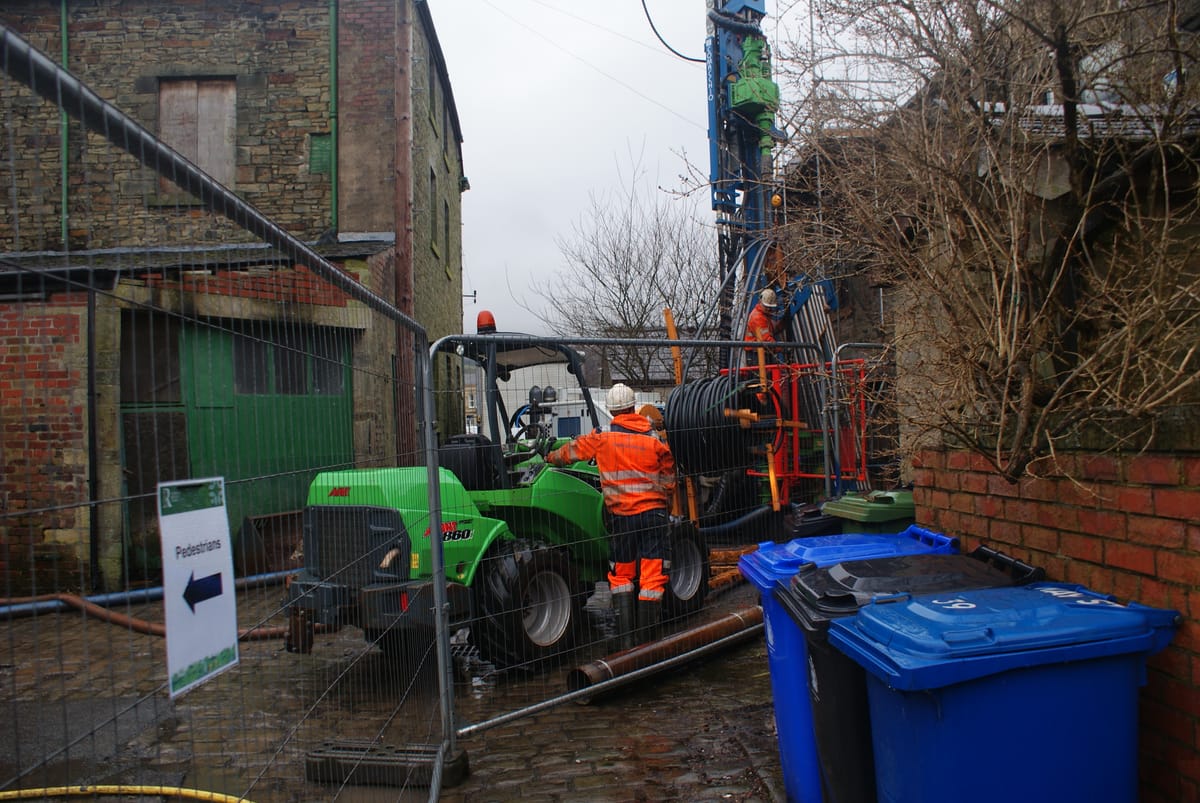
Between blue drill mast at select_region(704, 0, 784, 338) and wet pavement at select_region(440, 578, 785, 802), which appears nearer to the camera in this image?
wet pavement at select_region(440, 578, 785, 802)

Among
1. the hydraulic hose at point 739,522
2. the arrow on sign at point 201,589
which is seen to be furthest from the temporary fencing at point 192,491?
the hydraulic hose at point 739,522

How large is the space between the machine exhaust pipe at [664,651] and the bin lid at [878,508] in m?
1.39

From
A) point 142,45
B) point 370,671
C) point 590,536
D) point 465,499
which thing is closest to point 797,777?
point 370,671

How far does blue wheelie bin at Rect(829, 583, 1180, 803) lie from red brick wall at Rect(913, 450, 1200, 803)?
0.21 m

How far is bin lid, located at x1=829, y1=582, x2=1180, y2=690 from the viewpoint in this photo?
7.21ft

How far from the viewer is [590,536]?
6.15 meters

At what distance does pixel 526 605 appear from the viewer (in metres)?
5.27

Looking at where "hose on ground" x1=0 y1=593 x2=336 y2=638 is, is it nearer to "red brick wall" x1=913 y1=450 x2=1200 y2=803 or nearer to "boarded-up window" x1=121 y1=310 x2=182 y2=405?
"boarded-up window" x1=121 y1=310 x2=182 y2=405

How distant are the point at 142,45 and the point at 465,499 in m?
11.0

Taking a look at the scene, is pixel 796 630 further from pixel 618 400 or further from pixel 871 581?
pixel 618 400

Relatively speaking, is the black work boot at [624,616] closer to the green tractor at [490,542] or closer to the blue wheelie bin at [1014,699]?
the green tractor at [490,542]

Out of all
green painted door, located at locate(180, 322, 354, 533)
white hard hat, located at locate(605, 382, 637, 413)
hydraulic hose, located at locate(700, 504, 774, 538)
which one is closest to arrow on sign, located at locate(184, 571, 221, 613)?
green painted door, located at locate(180, 322, 354, 533)

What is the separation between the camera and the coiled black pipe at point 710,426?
227 inches

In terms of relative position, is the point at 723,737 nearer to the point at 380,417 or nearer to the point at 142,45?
the point at 380,417
